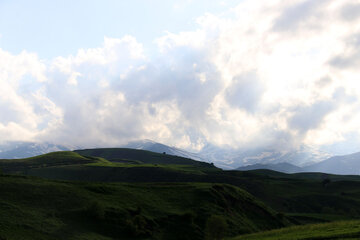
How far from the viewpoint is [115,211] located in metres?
79.8

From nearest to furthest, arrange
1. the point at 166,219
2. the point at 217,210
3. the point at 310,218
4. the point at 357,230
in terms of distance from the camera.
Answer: the point at 357,230 → the point at 166,219 → the point at 217,210 → the point at 310,218

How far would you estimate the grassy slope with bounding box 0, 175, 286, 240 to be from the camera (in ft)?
208

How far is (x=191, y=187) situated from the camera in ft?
387

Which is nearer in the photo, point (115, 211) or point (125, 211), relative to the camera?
point (115, 211)

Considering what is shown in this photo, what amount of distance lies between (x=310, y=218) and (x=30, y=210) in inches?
4812

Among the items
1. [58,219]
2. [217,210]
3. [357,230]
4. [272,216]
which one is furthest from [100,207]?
[272,216]

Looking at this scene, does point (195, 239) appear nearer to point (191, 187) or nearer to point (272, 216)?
point (191, 187)

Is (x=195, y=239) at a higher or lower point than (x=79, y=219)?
lower

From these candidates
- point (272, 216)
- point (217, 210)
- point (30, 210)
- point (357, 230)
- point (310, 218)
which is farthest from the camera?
point (310, 218)

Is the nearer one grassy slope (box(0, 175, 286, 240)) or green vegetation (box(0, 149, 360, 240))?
grassy slope (box(0, 175, 286, 240))

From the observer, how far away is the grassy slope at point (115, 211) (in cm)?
6334

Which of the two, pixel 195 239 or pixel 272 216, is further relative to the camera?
pixel 272 216

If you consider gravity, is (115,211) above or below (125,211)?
above

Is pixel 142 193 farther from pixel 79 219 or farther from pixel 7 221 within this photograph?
pixel 7 221
